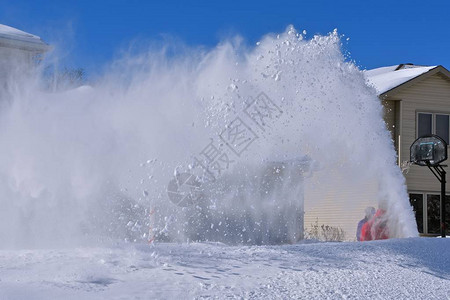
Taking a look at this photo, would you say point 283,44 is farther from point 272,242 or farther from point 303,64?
point 272,242

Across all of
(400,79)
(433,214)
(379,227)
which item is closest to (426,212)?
(433,214)

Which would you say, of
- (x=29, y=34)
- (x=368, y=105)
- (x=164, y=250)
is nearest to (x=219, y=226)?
(x=368, y=105)

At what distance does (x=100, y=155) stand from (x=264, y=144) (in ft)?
7.75

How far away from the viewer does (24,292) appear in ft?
17.6

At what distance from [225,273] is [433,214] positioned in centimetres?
1620

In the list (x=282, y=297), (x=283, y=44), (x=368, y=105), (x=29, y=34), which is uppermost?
(x=29, y=34)

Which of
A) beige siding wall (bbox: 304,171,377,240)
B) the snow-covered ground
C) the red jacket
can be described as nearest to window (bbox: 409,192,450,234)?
beige siding wall (bbox: 304,171,377,240)

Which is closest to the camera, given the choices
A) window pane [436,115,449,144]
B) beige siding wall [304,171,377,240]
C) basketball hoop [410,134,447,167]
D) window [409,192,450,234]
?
basketball hoop [410,134,447,167]

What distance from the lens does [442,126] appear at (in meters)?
21.6

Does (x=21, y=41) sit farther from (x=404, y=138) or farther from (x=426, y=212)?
(x=426, y=212)

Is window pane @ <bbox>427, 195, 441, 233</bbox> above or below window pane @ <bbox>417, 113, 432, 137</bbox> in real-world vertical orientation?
below

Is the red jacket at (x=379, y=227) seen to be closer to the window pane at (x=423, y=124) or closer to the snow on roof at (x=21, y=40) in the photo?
the snow on roof at (x=21, y=40)

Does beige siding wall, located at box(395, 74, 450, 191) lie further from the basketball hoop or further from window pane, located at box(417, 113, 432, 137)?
the basketball hoop

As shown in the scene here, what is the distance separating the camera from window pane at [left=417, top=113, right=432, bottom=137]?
21.4m
